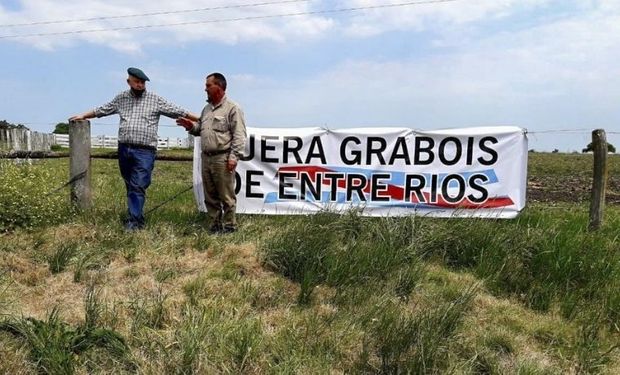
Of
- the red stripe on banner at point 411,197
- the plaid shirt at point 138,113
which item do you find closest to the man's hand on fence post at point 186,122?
the plaid shirt at point 138,113

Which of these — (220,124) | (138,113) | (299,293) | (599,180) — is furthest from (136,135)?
(599,180)

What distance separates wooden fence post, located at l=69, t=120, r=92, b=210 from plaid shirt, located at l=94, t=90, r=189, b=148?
1.54ft

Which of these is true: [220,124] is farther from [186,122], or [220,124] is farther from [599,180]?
[599,180]

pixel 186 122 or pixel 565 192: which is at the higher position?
pixel 186 122

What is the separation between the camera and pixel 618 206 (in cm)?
1041

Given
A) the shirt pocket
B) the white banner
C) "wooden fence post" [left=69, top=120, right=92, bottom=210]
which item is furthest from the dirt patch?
"wooden fence post" [left=69, top=120, right=92, bottom=210]

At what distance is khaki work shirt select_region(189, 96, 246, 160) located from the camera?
20.3ft

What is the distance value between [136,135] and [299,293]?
109 inches

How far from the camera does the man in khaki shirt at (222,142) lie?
20.3 feet

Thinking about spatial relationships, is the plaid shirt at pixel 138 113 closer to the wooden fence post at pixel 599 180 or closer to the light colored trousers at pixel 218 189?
the light colored trousers at pixel 218 189

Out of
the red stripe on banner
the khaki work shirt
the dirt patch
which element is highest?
the khaki work shirt

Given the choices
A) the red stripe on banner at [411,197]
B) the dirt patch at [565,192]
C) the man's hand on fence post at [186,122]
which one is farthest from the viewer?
the dirt patch at [565,192]

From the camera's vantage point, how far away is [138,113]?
635 centimetres

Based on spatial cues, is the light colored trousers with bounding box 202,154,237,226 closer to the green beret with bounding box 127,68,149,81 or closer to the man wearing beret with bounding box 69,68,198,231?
the man wearing beret with bounding box 69,68,198,231
